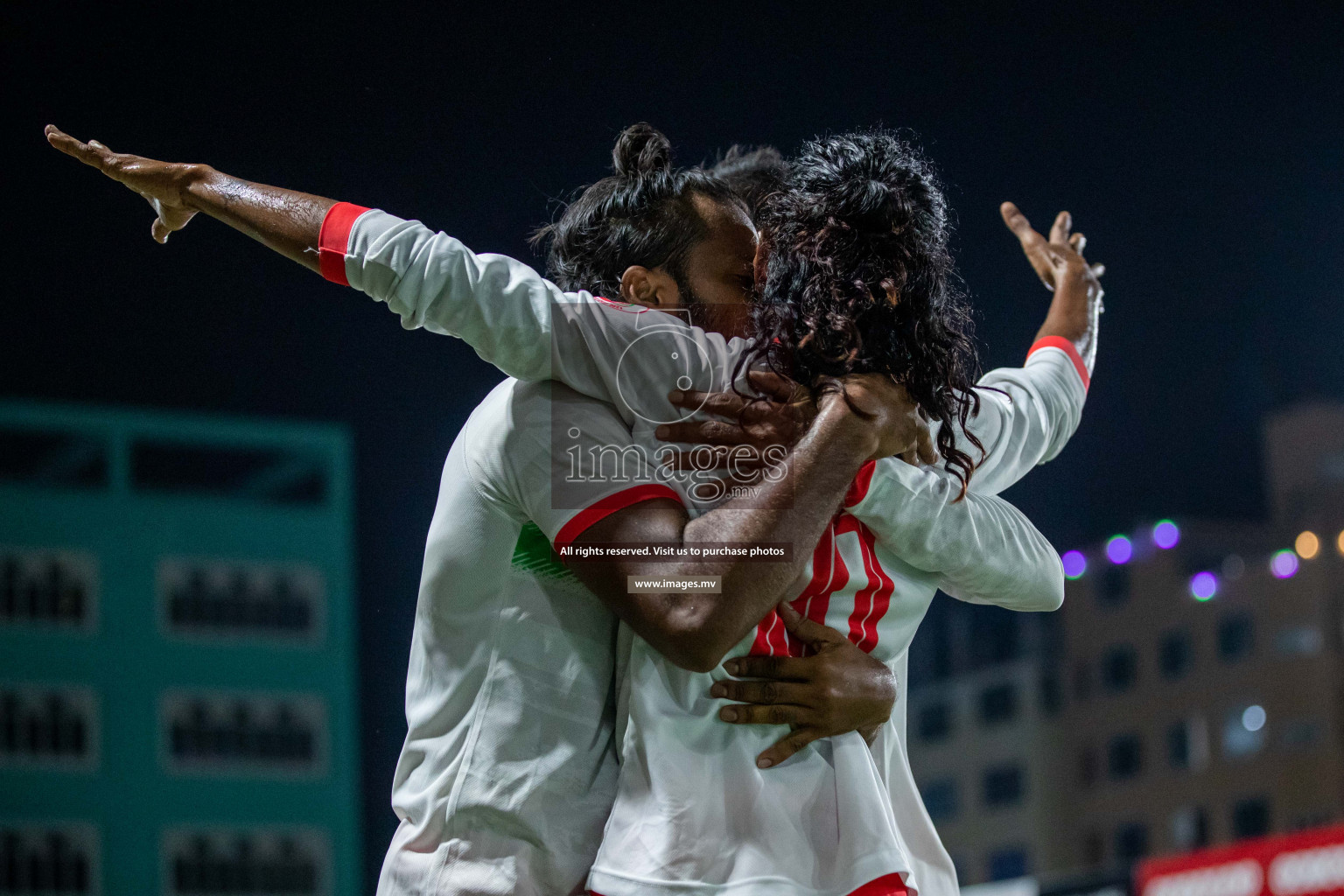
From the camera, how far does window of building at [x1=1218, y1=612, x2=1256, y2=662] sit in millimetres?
18750

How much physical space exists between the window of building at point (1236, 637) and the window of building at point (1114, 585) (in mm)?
1738

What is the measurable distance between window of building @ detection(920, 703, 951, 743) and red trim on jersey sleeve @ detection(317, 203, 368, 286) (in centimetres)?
2228

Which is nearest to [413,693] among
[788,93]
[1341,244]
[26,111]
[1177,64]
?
[788,93]

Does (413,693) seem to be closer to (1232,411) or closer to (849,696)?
(849,696)

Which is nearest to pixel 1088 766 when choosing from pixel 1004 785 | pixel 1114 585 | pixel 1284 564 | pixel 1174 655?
pixel 1004 785

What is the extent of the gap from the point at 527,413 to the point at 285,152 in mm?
2453

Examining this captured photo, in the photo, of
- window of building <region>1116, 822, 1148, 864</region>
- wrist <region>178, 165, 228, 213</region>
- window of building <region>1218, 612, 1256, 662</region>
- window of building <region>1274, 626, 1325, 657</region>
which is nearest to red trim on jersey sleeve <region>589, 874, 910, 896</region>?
wrist <region>178, 165, 228, 213</region>

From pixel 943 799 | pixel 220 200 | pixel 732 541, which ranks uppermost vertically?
pixel 220 200

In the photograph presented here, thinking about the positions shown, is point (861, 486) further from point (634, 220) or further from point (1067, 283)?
point (1067, 283)

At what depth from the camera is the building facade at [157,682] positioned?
1343 centimetres

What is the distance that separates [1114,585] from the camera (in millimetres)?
20984

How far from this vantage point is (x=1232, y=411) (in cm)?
1283

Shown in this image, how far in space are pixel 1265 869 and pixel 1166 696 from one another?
15.0 metres

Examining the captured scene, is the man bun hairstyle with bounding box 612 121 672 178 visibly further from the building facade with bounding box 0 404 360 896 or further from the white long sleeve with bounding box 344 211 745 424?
the building facade with bounding box 0 404 360 896
